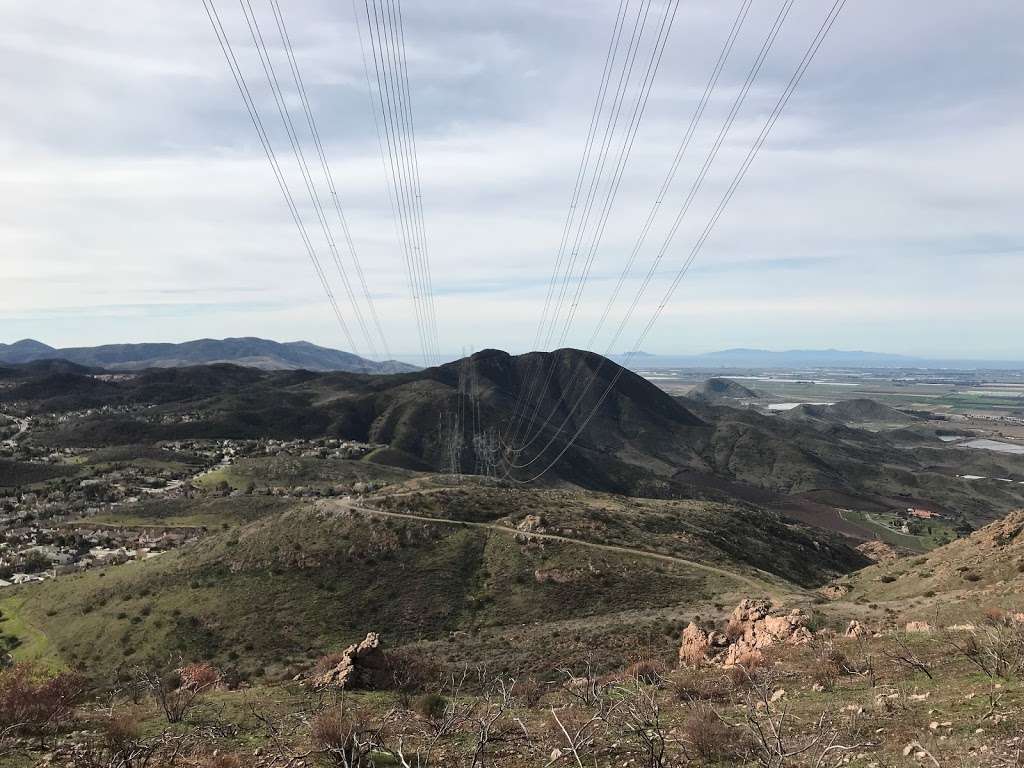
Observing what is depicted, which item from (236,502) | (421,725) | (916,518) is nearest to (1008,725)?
(421,725)

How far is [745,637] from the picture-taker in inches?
1056

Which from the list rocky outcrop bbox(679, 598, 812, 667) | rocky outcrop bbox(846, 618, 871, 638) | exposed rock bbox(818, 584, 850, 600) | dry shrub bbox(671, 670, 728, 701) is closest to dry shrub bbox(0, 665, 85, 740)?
dry shrub bbox(671, 670, 728, 701)

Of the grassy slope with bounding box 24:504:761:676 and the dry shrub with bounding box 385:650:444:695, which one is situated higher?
the dry shrub with bounding box 385:650:444:695

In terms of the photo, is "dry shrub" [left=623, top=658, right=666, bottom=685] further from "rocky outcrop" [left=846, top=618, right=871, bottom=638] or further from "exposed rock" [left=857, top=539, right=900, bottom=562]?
"exposed rock" [left=857, top=539, right=900, bottom=562]

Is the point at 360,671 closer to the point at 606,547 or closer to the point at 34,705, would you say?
the point at 34,705

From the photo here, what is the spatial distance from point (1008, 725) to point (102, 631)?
50.7 meters

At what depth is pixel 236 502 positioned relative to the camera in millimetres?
84750

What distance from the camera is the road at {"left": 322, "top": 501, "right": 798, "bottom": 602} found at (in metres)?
42.7

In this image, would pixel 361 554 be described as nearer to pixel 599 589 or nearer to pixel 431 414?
pixel 599 589

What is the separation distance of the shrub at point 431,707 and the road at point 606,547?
26.9 metres

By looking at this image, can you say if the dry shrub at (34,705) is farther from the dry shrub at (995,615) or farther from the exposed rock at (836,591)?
the exposed rock at (836,591)

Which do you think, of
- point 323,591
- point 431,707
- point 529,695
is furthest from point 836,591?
point 323,591

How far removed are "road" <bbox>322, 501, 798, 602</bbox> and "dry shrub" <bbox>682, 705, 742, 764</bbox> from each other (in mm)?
28508

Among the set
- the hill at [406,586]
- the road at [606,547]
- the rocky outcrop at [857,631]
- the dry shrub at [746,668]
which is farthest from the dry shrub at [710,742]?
the road at [606,547]
